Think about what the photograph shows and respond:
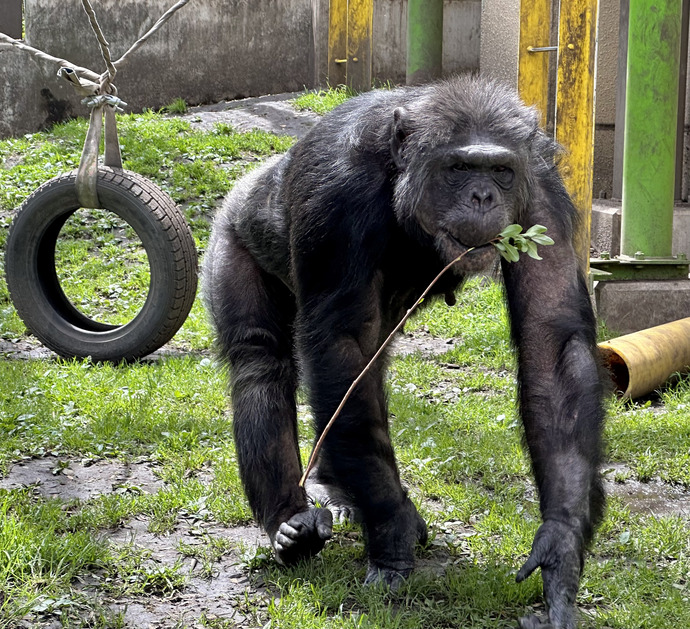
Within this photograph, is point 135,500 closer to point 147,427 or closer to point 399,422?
point 147,427

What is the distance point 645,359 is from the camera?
5699mm

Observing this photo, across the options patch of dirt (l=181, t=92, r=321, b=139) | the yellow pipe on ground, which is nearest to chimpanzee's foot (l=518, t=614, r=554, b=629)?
the yellow pipe on ground

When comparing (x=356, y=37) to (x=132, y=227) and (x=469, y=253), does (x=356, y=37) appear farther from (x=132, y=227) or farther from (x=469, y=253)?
(x=469, y=253)

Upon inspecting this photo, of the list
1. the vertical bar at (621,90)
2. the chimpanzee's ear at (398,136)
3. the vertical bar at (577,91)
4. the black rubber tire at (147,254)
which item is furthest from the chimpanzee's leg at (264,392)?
the vertical bar at (621,90)

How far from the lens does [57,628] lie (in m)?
3.19

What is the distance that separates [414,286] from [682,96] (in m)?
5.58

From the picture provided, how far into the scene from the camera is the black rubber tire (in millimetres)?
6293

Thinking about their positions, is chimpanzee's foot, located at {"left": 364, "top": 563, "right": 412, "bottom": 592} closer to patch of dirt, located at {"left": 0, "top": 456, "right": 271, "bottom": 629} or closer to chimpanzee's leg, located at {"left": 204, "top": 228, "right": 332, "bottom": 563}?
chimpanzee's leg, located at {"left": 204, "top": 228, "right": 332, "bottom": 563}

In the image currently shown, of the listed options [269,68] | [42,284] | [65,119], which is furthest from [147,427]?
[269,68]

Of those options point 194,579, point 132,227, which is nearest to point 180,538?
point 194,579

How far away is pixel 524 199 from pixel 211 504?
1.92m

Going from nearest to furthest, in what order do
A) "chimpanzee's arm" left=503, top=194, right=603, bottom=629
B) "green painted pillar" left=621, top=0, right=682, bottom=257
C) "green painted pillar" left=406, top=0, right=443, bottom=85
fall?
1. "chimpanzee's arm" left=503, top=194, right=603, bottom=629
2. "green painted pillar" left=621, top=0, right=682, bottom=257
3. "green painted pillar" left=406, top=0, right=443, bottom=85

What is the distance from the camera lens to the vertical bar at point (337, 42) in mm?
12062

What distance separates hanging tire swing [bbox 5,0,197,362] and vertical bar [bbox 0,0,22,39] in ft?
19.5
